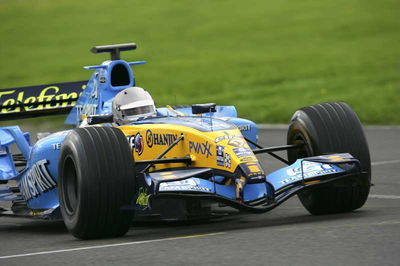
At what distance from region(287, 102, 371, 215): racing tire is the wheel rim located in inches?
78.6

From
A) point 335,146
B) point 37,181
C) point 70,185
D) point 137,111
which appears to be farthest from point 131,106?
point 335,146

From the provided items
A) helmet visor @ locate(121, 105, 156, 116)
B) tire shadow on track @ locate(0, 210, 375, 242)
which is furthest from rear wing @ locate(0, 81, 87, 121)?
helmet visor @ locate(121, 105, 156, 116)

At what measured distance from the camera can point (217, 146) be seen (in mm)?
8102

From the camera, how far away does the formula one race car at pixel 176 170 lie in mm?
7754

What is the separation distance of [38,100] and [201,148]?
13.1 ft

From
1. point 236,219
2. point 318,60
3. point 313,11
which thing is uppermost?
point 313,11

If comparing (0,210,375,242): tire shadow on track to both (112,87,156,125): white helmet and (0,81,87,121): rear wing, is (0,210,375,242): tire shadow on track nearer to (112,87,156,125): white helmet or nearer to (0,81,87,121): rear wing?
(112,87,156,125): white helmet

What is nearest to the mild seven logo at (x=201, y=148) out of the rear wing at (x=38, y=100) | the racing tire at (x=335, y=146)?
the racing tire at (x=335, y=146)

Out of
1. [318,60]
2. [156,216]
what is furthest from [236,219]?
[318,60]

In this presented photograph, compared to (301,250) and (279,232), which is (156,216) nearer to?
(279,232)

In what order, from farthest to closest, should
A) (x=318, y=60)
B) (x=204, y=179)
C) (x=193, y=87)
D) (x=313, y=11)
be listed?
(x=313, y=11)
(x=318, y=60)
(x=193, y=87)
(x=204, y=179)

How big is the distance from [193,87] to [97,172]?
1804 cm

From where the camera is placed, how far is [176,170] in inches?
328

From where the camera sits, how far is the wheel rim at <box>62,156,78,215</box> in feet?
27.5
